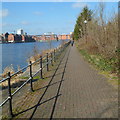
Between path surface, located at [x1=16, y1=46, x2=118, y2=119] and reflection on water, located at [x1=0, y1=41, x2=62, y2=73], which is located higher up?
reflection on water, located at [x1=0, y1=41, x2=62, y2=73]

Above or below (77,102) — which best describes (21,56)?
above

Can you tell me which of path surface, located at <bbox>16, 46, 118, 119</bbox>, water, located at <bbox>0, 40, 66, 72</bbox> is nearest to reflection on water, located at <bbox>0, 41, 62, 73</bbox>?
water, located at <bbox>0, 40, 66, 72</bbox>

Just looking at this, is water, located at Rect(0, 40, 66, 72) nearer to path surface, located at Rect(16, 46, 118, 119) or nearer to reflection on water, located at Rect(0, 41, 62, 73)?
reflection on water, located at Rect(0, 41, 62, 73)

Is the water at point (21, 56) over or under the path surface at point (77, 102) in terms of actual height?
over

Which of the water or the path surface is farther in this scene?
the water

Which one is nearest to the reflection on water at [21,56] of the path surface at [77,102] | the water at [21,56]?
the water at [21,56]

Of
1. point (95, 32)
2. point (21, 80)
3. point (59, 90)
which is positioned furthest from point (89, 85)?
point (95, 32)

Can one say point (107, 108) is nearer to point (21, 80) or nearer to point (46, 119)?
point (46, 119)

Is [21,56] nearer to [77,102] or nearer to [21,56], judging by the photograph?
[21,56]

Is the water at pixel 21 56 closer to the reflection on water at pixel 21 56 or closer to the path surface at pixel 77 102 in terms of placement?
the reflection on water at pixel 21 56

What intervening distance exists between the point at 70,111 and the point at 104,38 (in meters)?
9.84

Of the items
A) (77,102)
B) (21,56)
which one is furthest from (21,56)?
(77,102)

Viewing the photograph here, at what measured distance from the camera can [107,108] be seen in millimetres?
4578

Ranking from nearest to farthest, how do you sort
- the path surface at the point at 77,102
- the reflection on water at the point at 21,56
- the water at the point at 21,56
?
the path surface at the point at 77,102 → the water at the point at 21,56 → the reflection on water at the point at 21,56
